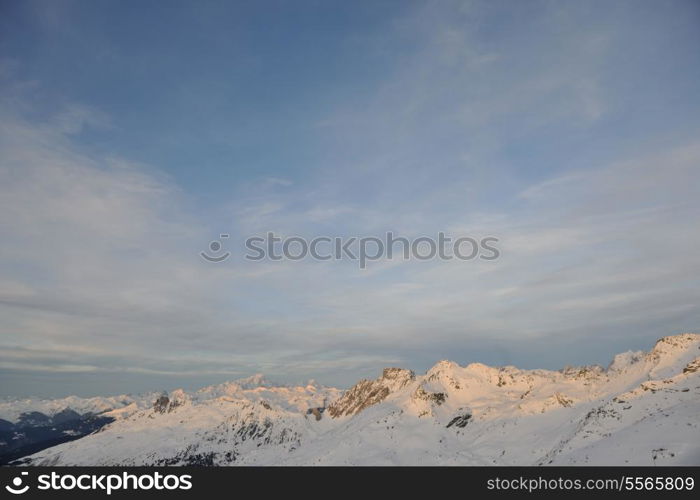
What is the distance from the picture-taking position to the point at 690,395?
13250cm
